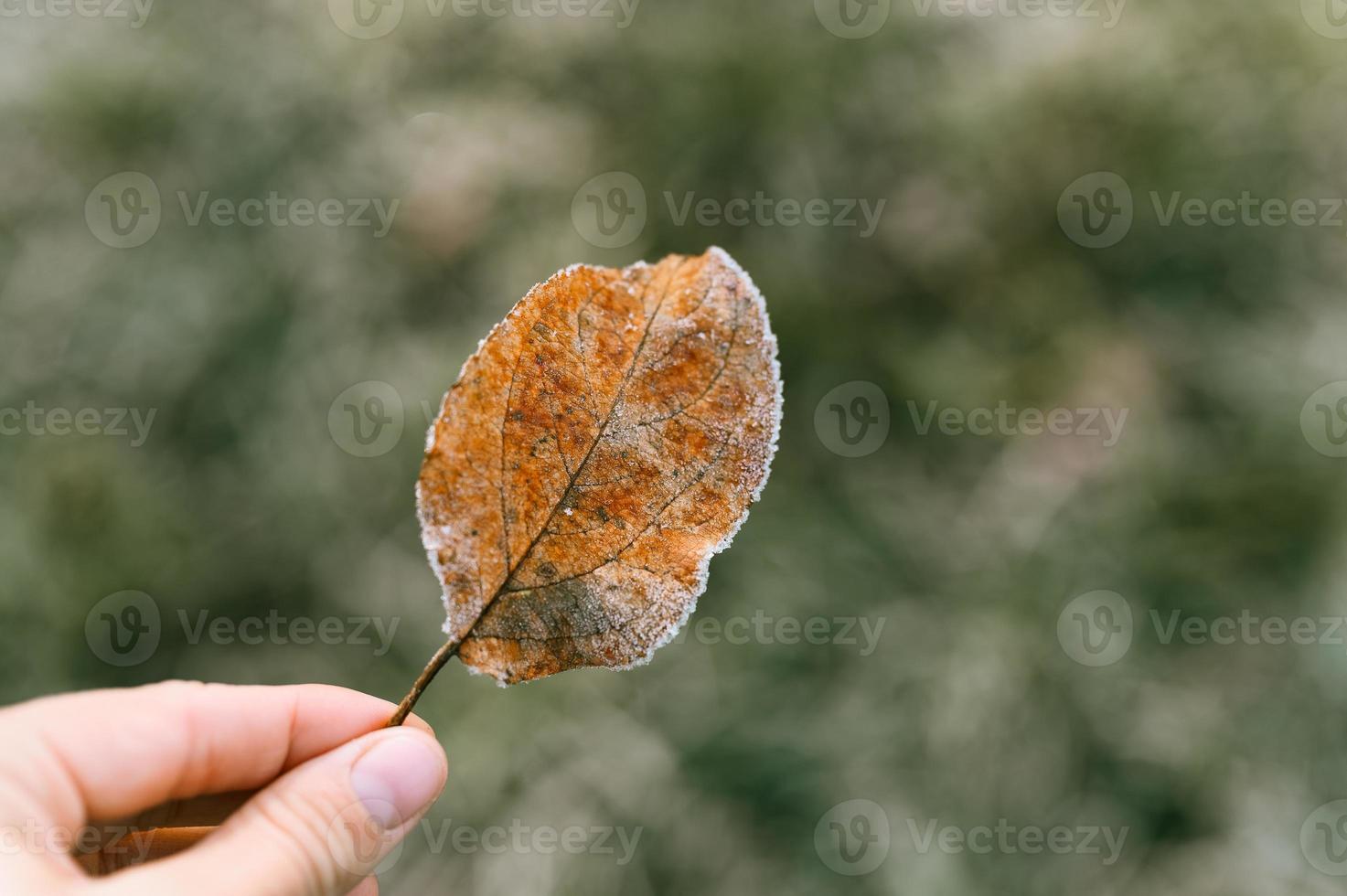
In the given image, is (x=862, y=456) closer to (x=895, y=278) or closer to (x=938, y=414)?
(x=938, y=414)

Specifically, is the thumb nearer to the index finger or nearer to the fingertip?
the index finger

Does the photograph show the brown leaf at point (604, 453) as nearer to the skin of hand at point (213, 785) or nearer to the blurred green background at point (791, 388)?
the skin of hand at point (213, 785)

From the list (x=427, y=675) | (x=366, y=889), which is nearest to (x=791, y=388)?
(x=366, y=889)

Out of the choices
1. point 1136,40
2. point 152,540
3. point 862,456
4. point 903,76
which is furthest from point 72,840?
point 1136,40

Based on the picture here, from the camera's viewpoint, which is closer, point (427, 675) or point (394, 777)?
point (427, 675)

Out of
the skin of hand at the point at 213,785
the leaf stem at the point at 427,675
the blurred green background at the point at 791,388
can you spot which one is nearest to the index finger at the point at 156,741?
the skin of hand at the point at 213,785

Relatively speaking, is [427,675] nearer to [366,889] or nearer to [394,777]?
[394,777]

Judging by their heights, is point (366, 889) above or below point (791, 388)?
below

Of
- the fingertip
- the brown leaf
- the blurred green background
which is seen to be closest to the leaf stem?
the brown leaf
